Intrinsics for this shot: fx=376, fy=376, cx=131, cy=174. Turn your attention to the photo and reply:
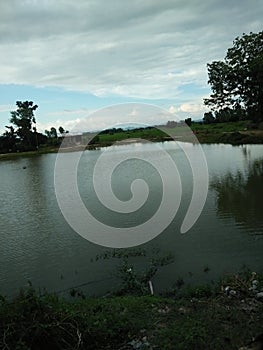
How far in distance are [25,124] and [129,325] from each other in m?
69.1

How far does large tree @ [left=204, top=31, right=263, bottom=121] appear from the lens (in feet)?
75.9

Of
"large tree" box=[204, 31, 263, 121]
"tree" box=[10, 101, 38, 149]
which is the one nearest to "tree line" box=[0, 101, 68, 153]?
"tree" box=[10, 101, 38, 149]

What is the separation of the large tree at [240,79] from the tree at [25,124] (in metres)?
51.8

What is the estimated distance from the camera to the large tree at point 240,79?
23.1m

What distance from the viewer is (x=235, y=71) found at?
76.0 feet

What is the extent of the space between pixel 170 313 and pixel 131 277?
6.45ft

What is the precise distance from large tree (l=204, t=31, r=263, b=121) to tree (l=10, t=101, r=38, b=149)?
170 feet

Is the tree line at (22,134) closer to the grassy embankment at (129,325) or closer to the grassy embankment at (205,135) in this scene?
the grassy embankment at (205,135)

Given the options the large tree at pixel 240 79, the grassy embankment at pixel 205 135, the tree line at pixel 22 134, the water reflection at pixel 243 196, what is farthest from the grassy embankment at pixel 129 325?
the tree line at pixel 22 134

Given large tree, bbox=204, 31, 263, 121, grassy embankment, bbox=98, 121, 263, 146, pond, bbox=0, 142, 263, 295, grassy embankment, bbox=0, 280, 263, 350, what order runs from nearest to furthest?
grassy embankment, bbox=0, 280, 263, 350 < pond, bbox=0, 142, 263, 295 < large tree, bbox=204, 31, 263, 121 < grassy embankment, bbox=98, 121, 263, 146

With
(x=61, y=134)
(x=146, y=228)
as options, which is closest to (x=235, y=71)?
(x=146, y=228)

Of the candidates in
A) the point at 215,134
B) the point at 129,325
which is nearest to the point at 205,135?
the point at 215,134

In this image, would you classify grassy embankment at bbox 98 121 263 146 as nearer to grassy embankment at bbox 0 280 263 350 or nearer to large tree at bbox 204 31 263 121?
large tree at bbox 204 31 263 121

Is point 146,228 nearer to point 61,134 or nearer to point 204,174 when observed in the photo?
point 204,174
